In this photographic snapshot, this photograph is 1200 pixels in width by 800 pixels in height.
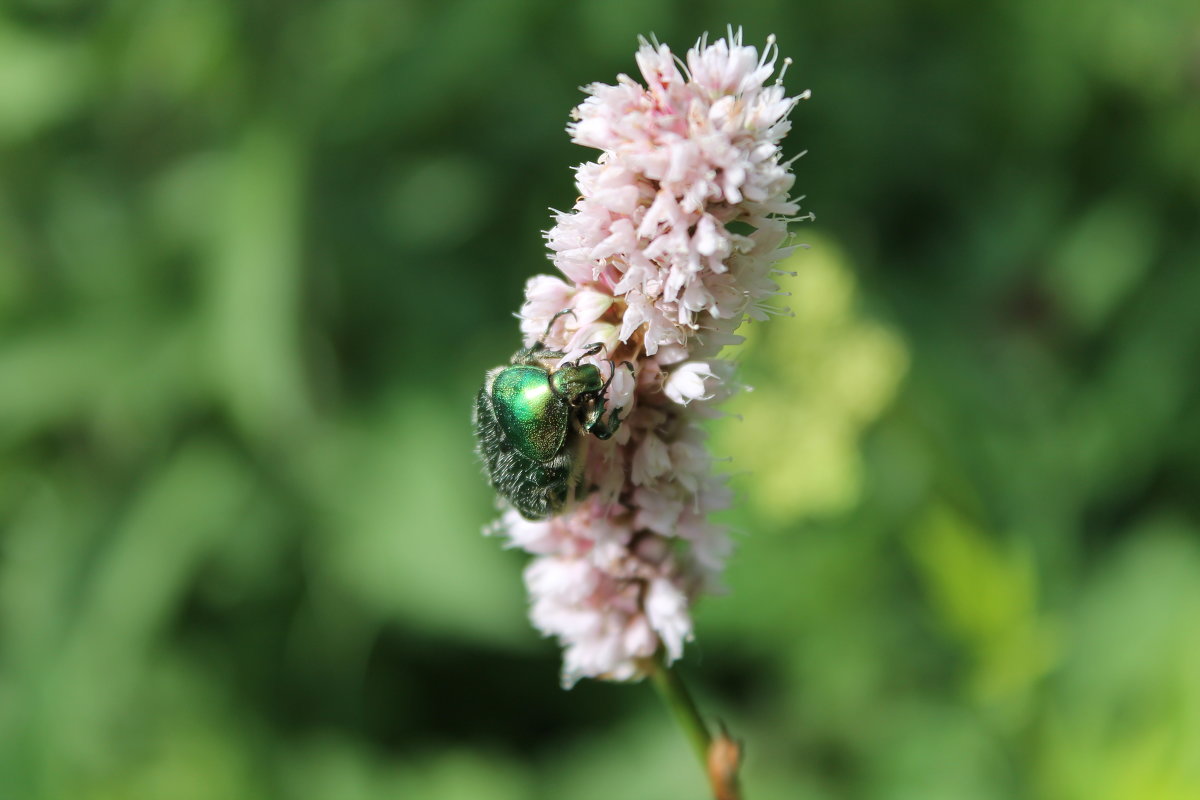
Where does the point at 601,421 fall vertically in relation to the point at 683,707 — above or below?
above

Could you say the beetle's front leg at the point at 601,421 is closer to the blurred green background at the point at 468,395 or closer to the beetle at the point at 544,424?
the beetle at the point at 544,424

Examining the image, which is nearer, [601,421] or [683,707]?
[601,421]

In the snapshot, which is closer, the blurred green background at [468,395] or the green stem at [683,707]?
the green stem at [683,707]

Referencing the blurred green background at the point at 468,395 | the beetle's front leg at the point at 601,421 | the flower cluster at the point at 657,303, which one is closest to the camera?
the flower cluster at the point at 657,303

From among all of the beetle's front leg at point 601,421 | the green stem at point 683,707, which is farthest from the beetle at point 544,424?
the green stem at point 683,707

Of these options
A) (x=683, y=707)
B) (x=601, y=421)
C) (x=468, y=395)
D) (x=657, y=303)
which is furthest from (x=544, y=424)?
(x=468, y=395)

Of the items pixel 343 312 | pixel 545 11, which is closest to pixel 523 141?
pixel 545 11

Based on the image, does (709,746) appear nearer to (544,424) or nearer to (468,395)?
(544,424)
